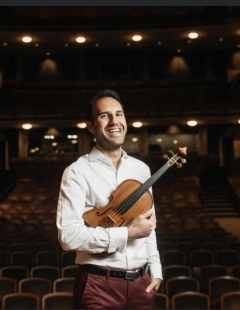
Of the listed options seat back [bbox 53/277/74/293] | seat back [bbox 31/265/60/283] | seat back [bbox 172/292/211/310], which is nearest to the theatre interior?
seat back [bbox 31/265/60/283]

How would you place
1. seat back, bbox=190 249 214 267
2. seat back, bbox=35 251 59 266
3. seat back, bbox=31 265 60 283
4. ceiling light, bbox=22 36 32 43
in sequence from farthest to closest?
ceiling light, bbox=22 36 32 43, seat back, bbox=35 251 59 266, seat back, bbox=190 249 214 267, seat back, bbox=31 265 60 283

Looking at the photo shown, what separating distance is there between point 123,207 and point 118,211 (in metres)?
0.03

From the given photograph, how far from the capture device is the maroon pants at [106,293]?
2069mm

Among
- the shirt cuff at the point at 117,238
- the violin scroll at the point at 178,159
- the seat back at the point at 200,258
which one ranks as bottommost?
the seat back at the point at 200,258

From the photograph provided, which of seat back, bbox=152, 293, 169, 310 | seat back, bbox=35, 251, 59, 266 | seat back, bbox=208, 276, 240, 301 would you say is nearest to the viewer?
seat back, bbox=152, 293, 169, 310

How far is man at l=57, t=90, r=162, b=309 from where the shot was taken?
79.2 inches

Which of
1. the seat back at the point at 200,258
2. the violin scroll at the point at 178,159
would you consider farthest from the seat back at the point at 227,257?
the violin scroll at the point at 178,159

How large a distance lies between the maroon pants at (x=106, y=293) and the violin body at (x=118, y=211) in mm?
227

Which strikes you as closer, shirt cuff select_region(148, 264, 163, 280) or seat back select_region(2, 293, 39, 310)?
shirt cuff select_region(148, 264, 163, 280)

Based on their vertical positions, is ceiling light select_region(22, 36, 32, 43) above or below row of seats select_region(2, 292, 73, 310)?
above

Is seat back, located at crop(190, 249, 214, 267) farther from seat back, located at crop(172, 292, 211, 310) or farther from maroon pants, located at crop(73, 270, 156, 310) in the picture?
maroon pants, located at crop(73, 270, 156, 310)

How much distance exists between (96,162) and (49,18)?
49.7ft

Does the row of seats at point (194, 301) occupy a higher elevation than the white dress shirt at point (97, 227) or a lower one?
lower

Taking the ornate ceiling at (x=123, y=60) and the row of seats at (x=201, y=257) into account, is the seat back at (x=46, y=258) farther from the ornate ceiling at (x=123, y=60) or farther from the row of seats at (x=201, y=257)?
the ornate ceiling at (x=123, y=60)
